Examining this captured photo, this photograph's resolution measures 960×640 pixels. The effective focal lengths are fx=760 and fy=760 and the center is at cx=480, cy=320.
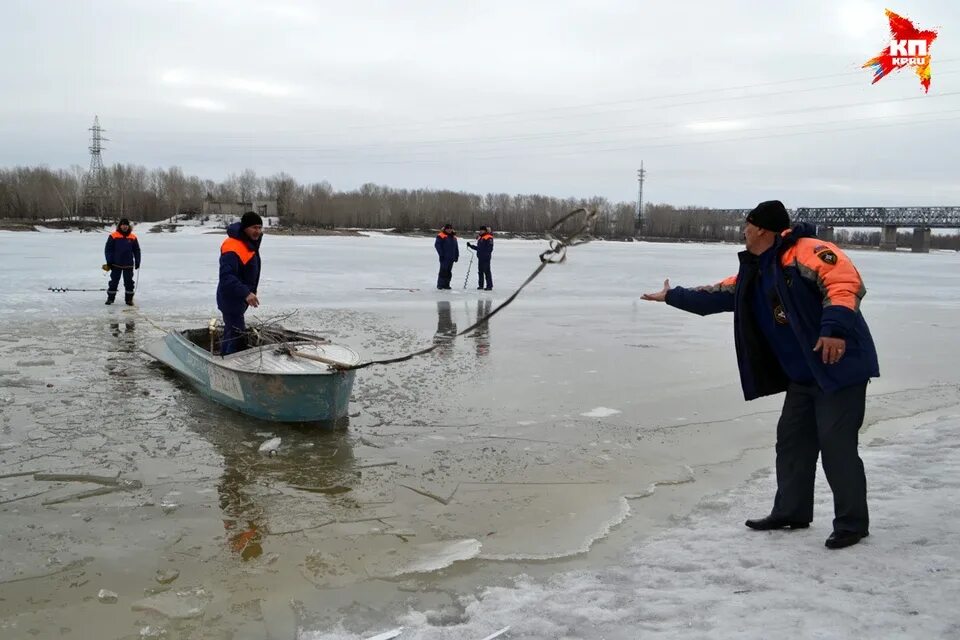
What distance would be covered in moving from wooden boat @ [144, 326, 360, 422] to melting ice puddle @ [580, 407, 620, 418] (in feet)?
6.94

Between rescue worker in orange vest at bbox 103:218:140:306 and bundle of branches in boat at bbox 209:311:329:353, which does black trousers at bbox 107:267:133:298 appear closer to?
rescue worker in orange vest at bbox 103:218:140:306

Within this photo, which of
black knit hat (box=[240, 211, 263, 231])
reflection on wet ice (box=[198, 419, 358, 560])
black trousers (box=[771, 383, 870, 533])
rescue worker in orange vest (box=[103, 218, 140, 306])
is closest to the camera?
black trousers (box=[771, 383, 870, 533])

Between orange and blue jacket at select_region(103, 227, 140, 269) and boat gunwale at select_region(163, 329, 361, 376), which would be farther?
orange and blue jacket at select_region(103, 227, 140, 269)

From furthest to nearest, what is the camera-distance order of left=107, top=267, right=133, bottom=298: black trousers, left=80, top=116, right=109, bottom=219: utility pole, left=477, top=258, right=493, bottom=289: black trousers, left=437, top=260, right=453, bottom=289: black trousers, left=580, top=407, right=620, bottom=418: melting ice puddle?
left=80, top=116, right=109, bottom=219: utility pole
left=477, top=258, right=493, bottom=289: black trousers
left=437, top=260, right=453, bottom=289: black trousers
left=107, top=267, right=133, bottom=298: black trousers
left=580, top=407, right=620, bottom=418: melting ice puddle

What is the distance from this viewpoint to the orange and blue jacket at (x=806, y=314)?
3346mm

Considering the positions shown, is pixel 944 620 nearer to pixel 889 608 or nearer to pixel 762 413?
pixel 889 608

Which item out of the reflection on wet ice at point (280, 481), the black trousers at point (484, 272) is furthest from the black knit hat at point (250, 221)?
the black trousers at point (484, 272)

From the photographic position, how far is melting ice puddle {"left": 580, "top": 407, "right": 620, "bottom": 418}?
678cm

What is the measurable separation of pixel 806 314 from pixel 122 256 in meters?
12.9

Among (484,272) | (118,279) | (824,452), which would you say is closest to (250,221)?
(824,452)

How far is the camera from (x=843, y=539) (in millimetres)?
3555

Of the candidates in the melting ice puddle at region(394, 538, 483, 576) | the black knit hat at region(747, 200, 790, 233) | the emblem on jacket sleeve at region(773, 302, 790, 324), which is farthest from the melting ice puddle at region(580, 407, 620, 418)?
the black knit hat at region(747, 200, 790, 233)

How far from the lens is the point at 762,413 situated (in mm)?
6984

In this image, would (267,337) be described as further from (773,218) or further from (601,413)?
(773,218)
